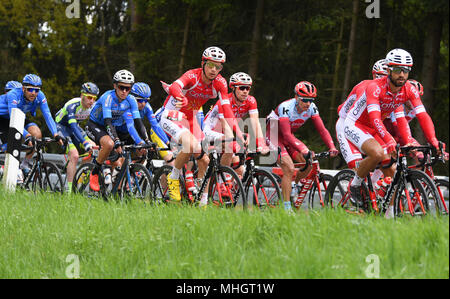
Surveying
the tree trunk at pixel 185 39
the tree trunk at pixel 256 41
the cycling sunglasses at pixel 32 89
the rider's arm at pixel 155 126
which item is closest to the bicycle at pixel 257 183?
the rider's arm at pixel 155 126

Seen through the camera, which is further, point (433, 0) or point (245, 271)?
point (433, 0)

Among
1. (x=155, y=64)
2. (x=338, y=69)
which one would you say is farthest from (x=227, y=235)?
(x=155, y=64)

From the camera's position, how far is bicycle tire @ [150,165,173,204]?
35.7 feet

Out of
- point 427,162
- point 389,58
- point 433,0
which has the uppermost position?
point 433,0

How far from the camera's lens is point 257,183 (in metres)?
10.2

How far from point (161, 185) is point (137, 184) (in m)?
0.38

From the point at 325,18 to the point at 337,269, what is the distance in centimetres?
1806

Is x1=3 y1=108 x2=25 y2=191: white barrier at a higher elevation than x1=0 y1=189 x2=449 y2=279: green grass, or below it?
higher

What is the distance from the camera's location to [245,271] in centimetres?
598

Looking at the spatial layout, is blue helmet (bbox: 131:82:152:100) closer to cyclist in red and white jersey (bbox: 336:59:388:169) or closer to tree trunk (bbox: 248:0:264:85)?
cyclist in red and white jersey (bbox: 336:59:388:169)

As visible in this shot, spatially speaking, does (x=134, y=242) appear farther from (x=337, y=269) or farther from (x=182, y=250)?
(x=337, y=269)

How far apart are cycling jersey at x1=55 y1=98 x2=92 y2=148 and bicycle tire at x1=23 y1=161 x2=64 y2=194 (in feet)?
3.31

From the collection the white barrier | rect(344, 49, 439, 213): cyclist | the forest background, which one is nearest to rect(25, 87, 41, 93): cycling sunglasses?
the white barrier

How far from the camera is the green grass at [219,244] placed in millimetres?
5734
